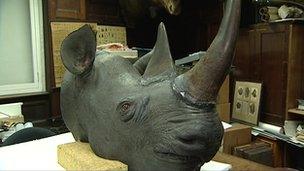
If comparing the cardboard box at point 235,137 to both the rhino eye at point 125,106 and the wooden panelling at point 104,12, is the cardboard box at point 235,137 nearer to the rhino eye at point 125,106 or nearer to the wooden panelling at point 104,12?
the wooden panelling at point 104,12

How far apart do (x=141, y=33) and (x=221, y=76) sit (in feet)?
11.5

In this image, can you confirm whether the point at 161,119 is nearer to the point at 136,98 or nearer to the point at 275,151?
the point at 136,98

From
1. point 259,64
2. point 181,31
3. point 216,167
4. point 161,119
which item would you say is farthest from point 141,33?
point 161,119

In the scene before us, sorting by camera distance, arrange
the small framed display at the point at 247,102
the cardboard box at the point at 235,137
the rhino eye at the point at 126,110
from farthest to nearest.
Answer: the small framed display at the point at 247,102 < the cardboard box at the point at 235,137 < the rhino eye at the point at 126,110

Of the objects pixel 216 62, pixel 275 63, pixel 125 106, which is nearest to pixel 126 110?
pixel 125 106

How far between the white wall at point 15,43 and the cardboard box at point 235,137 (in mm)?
2110

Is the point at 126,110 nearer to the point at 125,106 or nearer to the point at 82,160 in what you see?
the point at 125,106

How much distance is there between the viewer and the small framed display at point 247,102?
3.52 m

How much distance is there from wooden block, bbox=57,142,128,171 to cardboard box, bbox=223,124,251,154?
1.93 metres

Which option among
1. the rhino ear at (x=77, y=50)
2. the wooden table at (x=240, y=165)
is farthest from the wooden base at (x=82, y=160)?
the wooden table at (x=240, y=165)

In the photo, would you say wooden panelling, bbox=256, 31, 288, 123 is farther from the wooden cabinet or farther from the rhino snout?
the rhino snout

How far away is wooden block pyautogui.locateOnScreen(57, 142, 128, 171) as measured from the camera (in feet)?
2.73

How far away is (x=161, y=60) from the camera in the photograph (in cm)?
85

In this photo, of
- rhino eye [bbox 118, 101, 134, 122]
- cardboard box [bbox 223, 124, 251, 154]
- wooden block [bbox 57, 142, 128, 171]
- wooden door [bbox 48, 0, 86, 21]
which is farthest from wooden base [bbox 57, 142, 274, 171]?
wooden door [bbox 48, 0, 86, 21]
